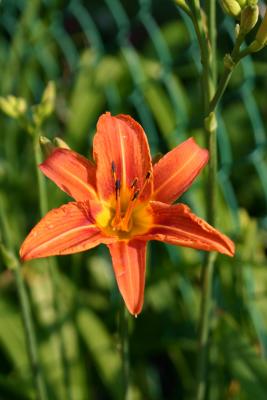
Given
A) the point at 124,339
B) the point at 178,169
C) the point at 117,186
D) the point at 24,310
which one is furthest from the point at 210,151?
the point at 24,310

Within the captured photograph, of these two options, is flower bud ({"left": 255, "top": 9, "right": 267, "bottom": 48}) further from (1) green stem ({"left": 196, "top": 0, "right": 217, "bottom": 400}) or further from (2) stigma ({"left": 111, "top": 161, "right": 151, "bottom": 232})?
(2) stigma ({"left": 111, "top": 161, "right": 151, "bottom": 232})

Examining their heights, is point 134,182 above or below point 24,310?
above

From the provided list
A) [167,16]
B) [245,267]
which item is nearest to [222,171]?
[245,267]

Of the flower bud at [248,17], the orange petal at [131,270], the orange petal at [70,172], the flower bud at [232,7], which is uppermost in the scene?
the flower bud at [232,7]

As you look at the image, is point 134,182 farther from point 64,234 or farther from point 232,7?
point 232,7

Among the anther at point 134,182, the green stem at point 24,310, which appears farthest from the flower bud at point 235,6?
the green stem at point 24,310

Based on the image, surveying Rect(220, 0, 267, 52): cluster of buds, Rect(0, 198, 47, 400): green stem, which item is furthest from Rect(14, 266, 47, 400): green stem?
Rect(220, 0, 267, 52): cluster of buds

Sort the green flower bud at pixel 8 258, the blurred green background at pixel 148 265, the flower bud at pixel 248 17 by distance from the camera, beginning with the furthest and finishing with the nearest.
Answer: the blurred green background at pixel 148 265
the green flower bud at pixel 8 258
the flower bud at pixel 248 17

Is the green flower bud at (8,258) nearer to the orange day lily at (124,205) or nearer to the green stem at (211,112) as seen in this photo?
the orange day lily at (124,205)
